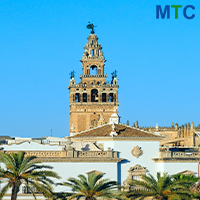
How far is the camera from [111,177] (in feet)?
158

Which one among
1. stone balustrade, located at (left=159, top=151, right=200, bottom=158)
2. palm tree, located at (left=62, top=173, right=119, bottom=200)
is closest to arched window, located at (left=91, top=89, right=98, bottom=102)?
stone balustrade, located at (left=159, top=151, right=200, bottom=158)

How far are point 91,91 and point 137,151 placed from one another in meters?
→ 52.6

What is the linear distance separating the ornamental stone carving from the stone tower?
49.7 meters

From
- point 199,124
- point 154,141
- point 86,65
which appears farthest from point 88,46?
point 154,141

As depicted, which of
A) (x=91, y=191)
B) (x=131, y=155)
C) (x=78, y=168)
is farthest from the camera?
(x=131, y=155)

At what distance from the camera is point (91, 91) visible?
4018 inches

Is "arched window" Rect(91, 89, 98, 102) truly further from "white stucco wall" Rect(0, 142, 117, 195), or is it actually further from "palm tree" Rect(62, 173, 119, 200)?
"palm tree" Rect(62, 173, 119, 200)

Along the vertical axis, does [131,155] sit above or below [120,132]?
below

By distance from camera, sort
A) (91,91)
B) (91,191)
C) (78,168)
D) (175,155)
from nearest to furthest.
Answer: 1. (91,191)
2. (78,168)
3. (175,155)
4. (91,91)

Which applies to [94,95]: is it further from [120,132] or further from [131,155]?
[131,155]

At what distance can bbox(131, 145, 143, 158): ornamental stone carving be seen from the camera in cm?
5006

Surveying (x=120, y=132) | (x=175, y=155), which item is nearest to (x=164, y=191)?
(x=175, y=155)

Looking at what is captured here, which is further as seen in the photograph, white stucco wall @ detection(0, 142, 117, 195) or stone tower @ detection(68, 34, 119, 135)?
stone tower @ detection(68, 34, 119, 135)

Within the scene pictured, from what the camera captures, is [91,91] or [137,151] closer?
[137,151]
